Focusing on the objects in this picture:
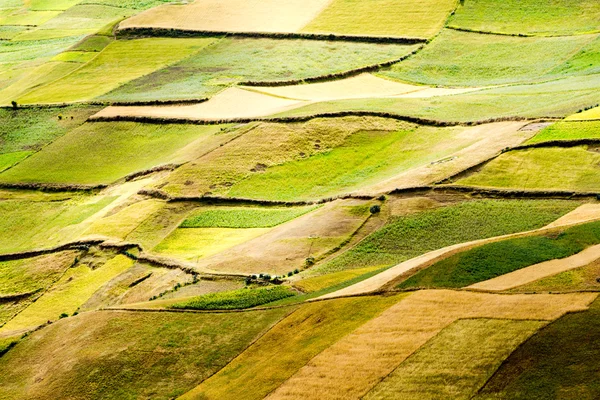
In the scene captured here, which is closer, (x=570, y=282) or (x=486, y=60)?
(x=570, y=282)

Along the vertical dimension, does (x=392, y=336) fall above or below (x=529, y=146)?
below

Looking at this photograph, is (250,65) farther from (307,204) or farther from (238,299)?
(238,299)

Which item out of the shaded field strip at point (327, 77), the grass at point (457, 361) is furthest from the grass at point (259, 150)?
the grass at point (457, 361)

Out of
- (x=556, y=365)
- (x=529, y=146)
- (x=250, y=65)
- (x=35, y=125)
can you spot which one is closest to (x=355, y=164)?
(x=529, y=146)

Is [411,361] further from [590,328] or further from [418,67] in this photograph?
[418,67]

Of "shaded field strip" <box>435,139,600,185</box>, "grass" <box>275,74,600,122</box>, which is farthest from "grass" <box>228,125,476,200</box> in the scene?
"shaded field strip" <box>435,139,600,185</box>

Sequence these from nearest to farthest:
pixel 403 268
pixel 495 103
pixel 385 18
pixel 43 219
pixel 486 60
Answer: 1. pixel 403 268
2. pixel 43 219
3. pixel 495 103
4. pixel 486 60
5. pixel 385 18

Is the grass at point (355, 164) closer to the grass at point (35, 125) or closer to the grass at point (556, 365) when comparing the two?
the grass at point (35, 125)
